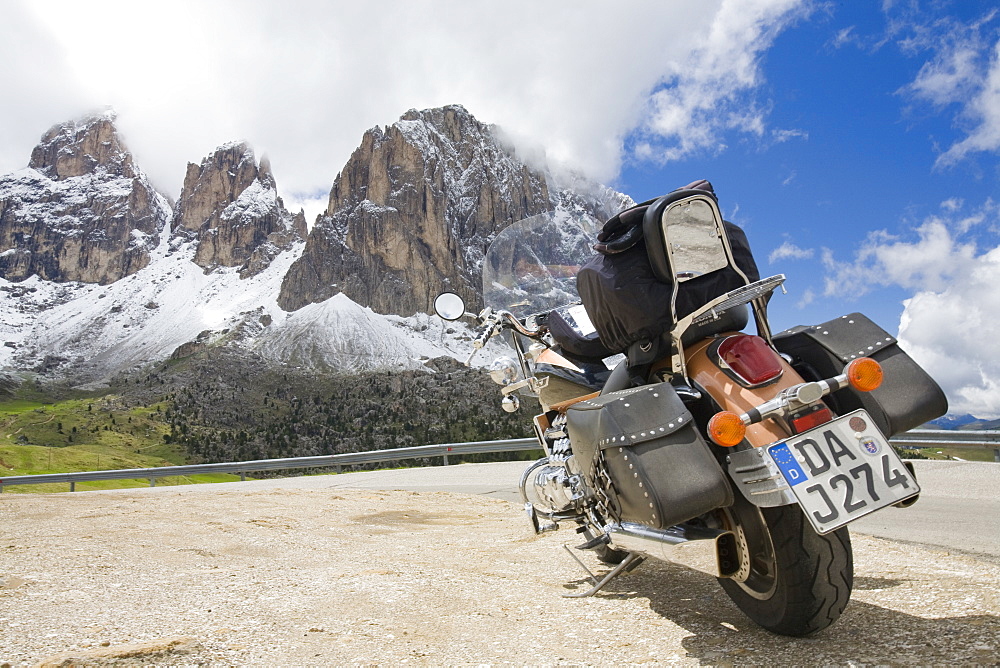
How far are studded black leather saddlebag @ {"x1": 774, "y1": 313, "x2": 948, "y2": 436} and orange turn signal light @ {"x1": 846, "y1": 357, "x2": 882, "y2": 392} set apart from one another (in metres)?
0.29

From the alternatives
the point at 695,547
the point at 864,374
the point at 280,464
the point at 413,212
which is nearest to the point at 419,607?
the point at 695,547

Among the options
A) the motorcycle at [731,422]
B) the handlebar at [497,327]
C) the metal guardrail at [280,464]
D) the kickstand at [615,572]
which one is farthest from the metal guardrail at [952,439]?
the motorcycle at [731,422]

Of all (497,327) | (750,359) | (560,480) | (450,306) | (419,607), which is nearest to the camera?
(750,359)

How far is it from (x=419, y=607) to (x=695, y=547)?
4.80 feet

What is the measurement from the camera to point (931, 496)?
7.46 m

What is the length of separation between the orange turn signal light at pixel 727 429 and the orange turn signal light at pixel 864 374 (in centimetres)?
41

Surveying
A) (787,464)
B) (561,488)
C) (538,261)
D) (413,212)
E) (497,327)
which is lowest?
(561,488)

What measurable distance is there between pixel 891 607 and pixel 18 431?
451 feet

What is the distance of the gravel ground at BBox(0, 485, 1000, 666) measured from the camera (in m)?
2.37

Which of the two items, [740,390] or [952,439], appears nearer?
[740,390]

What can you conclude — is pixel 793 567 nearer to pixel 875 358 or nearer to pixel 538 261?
pixel 875 358

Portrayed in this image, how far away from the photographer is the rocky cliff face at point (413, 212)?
156 metres

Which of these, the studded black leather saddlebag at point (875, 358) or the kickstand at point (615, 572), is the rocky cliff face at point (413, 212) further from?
the studded black leather saddlebag at point (875, 358)

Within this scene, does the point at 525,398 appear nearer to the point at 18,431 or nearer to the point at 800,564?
the point at 800,564
